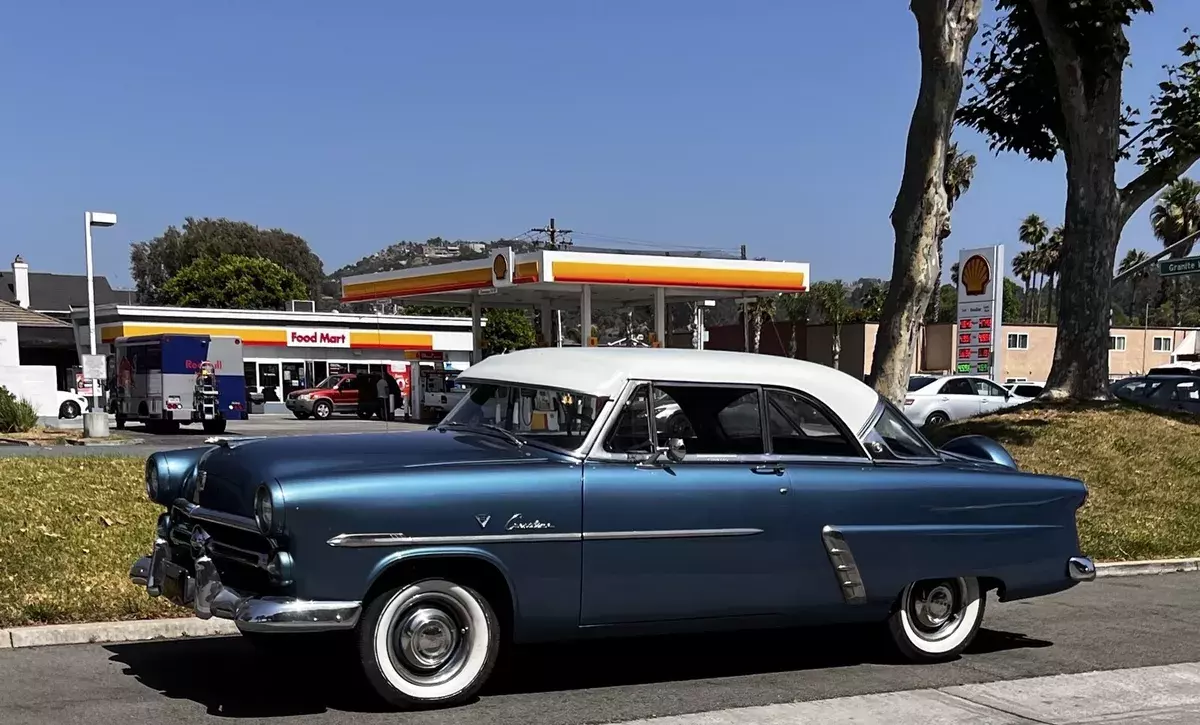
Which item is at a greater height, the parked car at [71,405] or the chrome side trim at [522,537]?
the chrome side trim at [522,537]

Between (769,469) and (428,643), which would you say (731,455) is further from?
(428,643)

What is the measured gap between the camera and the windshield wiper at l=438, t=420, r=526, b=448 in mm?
5749

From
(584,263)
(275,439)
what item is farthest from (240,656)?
(584,263)

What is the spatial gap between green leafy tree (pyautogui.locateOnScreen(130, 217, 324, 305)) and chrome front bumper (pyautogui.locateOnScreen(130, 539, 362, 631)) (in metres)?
76.3

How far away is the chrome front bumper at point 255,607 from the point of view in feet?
15.2

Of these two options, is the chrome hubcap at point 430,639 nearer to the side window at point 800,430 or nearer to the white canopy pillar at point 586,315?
the side window at point 800,430

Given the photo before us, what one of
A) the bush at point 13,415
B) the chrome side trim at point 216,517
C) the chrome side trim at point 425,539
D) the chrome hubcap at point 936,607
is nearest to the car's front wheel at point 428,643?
the chrome side trim at point 425,539

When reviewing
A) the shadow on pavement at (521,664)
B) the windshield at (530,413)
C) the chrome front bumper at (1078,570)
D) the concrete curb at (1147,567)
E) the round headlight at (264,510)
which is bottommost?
the concrete curb at (1147,567)

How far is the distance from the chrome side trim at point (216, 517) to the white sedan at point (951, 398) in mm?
21214

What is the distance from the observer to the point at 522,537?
16.7 feet

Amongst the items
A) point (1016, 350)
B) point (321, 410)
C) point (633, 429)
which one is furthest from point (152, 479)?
point (1016, 350)

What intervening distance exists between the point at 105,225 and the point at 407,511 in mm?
21742

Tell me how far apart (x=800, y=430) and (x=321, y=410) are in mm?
33733

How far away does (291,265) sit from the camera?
8944 centimetres
